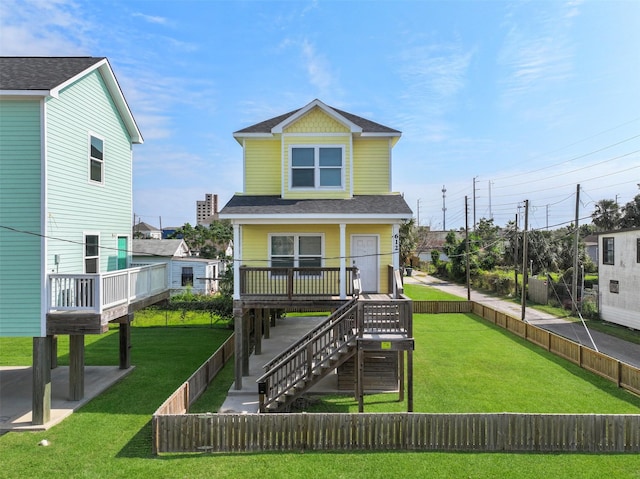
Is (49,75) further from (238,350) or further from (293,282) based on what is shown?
(238,350)

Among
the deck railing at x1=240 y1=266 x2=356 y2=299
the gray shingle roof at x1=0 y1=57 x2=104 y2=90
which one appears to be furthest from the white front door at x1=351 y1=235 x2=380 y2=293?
the gray shingle roof at x1=0 y1=57 x2=104 y2=90

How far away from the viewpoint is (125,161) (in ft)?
52.1

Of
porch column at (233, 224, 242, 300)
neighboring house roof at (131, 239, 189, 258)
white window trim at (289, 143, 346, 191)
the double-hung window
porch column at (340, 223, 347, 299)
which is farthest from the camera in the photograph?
neighboring house roof at (131, 239, 189, 258)

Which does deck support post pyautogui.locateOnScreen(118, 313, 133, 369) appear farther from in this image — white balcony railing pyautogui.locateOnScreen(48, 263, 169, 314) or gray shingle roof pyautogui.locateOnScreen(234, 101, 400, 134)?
gray shingle roof pyautogui.locateOnScreen(234, 101, 400, 134)

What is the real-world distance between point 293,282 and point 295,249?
4.71 feet

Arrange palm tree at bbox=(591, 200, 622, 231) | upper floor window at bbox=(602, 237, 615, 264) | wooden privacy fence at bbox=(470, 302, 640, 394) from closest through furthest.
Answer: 1. wooden privacy fence at bbox=(470, 302, 640, 394)
2. upper floor window at bbox=(602, 237, 615, 264)
3. palm tree at bbox=(591, 200, 622, 231)

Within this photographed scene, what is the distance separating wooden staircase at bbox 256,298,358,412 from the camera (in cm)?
1170

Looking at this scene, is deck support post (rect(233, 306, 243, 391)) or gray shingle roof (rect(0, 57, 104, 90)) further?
deck support post (rect(233, 306, 243, 391))

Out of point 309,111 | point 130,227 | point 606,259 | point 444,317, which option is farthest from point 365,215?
point 606,259

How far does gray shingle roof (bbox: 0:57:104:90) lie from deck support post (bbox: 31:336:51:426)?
22.7 ft

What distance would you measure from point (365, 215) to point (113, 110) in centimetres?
1012

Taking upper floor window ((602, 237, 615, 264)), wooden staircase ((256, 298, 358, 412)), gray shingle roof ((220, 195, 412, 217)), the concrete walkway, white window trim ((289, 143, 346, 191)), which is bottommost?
the concrete walkway

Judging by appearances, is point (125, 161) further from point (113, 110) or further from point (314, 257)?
point (314, 257)

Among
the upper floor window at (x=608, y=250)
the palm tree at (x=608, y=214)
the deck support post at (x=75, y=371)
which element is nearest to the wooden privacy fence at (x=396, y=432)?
the deck support post at (x=75, y=371)
